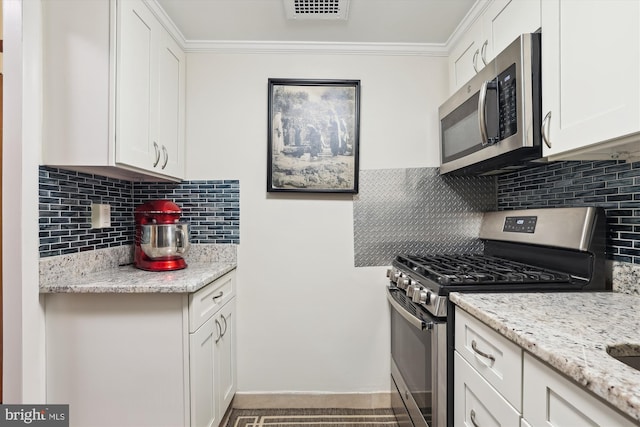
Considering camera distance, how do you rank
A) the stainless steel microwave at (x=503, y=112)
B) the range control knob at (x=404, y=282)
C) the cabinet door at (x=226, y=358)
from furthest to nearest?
1. the cabinet door at (x=226, y=358)
2. the range control knob at (x=404, y=282)
3. the stainless steel microwave at (x=503, y=112)

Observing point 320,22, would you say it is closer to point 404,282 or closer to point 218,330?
point 404,282

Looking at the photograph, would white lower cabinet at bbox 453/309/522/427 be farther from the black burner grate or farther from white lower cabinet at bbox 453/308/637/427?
the black burner grate

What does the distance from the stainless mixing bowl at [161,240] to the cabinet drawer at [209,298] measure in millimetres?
287

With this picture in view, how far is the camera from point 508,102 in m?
1.34

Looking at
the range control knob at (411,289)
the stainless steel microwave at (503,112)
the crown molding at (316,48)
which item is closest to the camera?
the stainless steel microwave at (503,112)

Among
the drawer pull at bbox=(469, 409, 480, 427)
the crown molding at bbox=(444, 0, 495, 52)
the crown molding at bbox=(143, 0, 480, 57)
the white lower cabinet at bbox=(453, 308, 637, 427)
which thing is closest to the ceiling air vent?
the crown molding at bbox=(143, 0, 480, 57)

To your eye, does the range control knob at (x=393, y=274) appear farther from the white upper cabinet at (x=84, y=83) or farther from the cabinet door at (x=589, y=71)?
the white upper cabinet at (x=84, y=83)

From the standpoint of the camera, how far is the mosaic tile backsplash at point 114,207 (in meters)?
1.44

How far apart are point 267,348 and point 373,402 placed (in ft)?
2.45

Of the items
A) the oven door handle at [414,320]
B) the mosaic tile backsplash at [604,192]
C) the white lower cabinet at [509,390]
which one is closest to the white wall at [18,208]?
the oven door handle at [414,320]

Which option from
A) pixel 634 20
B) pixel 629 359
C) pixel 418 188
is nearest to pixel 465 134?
pixel 418 188

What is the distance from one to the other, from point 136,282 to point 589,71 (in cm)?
182

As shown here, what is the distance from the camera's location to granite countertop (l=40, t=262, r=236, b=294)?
1.37 metres

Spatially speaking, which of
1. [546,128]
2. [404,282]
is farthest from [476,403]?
[546,128]
